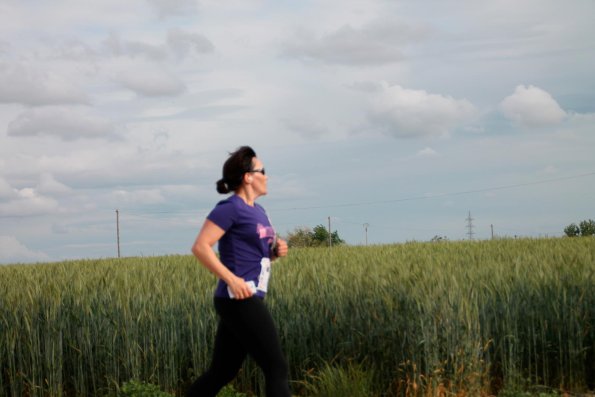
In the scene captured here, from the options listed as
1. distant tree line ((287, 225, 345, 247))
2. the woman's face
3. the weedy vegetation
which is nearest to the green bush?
the weedy vegetation

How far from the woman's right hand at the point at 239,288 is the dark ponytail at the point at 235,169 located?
0.69 meters

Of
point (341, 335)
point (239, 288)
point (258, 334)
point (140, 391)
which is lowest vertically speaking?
point (140, 391)

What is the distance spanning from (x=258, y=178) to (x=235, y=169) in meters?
0.18

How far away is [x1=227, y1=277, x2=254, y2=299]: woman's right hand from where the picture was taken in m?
4.77

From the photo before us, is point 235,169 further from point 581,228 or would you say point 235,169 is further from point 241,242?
point 581,228

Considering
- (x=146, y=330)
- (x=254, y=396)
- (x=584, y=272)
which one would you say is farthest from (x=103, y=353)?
(x=584, y=272)

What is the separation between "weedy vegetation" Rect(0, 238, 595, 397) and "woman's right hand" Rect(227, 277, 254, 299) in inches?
88.7

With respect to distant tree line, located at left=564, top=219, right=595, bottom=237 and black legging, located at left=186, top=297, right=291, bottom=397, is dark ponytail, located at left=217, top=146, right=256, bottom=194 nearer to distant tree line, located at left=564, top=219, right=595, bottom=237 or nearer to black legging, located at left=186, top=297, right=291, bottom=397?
black legging, located at left=186, top=297, right=291, bottom=397

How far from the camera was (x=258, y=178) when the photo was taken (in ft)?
17.0

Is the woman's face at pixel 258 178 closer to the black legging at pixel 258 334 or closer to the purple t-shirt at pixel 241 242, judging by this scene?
the purple t-shirt at pixel 241 242

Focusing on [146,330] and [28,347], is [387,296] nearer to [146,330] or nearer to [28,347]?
[146,330]

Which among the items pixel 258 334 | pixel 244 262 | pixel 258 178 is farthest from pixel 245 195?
pixel 258 334

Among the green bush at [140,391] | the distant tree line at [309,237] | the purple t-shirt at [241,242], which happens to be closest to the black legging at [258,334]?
the purple t-shirt at [241,242]

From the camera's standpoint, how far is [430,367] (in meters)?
6.68
